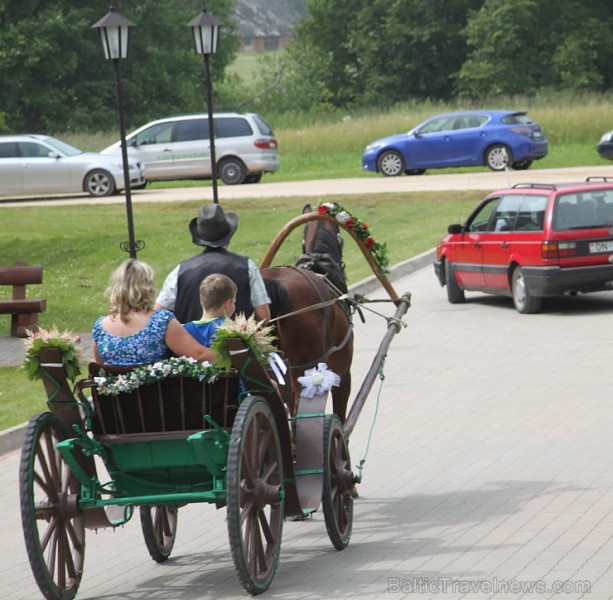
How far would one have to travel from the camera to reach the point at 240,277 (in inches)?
333

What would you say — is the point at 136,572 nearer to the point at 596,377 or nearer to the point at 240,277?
the point at 240,277

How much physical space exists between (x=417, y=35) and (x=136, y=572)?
225 ft

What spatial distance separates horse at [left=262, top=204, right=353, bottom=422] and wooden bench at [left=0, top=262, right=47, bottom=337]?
27.0ft

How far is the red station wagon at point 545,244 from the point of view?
18219 mm

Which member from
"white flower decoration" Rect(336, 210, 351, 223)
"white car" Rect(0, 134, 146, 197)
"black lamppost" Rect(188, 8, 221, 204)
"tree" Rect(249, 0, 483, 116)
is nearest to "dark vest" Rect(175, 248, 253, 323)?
"white flower decoration" Rect(336, 210, 351, 223)

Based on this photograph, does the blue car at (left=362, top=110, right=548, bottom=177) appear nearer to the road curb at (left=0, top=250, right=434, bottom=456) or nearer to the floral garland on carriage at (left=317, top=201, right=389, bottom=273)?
the road curb at (left=0, top=250, right=434, bottom=456)

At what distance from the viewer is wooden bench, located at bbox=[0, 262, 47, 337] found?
1823cm

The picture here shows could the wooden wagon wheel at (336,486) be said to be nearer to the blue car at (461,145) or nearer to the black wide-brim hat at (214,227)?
the black wide-brim hat at (214,227)

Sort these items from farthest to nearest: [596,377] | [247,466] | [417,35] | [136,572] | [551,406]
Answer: [417,35] → [596,377] → [551,406] → [136,572] → [247,466]

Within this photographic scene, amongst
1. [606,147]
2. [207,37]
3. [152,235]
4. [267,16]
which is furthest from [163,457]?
[267,16]

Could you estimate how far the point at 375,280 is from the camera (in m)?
22.0

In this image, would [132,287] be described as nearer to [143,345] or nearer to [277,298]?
[143,345]

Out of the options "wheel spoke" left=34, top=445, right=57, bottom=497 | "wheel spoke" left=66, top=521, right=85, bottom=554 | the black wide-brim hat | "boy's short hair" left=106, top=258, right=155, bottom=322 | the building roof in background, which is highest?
the building roof in background

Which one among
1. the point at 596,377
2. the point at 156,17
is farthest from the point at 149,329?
the point at 156,17
